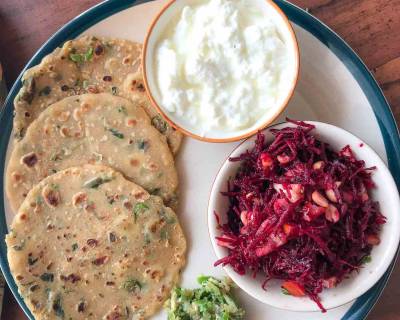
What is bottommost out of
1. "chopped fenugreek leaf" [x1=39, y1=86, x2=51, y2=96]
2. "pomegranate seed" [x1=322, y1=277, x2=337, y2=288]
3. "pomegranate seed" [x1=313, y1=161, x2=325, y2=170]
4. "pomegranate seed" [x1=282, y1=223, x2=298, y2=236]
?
"pomegranate seed" [x1=322, y1=277, x2=337, y2=288]

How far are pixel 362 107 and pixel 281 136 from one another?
23.5 inches

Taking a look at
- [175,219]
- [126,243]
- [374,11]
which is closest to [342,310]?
[175,219]

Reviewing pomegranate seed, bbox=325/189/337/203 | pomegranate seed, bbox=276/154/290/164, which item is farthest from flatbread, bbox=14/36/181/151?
pomegranate seed, bbox=325/189/337/203

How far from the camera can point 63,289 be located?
2.84m

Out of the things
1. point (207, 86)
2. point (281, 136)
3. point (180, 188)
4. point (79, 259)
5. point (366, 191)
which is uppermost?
point (207, 86)

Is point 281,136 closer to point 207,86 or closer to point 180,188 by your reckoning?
point 207,86

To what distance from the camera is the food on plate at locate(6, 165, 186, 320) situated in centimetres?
281

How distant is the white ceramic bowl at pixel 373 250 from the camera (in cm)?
245

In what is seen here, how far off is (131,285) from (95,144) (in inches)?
31.2

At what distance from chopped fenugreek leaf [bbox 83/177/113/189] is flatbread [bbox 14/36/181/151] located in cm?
41

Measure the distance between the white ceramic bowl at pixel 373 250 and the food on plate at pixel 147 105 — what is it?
0.43 m

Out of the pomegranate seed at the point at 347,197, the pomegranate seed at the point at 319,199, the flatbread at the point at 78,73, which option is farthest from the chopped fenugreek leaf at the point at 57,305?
the pomegranate seed at the point at 347,197

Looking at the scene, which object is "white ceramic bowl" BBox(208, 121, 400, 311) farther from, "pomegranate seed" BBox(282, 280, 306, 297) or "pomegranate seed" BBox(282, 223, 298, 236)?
"pomegranate seed" BBox(282, 223, 298, 236)

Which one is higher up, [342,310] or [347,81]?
[347,81]
